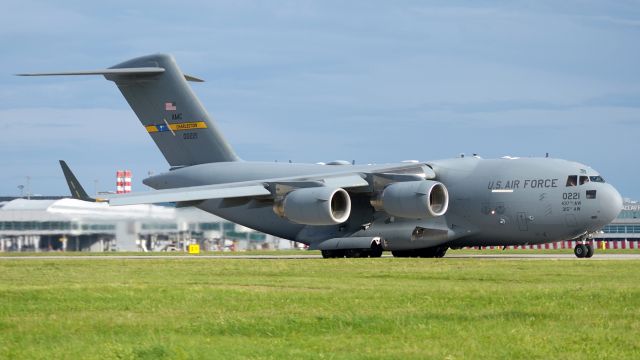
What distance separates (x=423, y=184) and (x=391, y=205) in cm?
121

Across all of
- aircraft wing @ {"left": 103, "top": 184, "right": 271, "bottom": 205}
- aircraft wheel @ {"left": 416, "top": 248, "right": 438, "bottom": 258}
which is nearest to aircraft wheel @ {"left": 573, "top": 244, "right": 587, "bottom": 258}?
aircraft wheel @ {"left": 416, "top": 248, "right": 438, "bottom": 258}

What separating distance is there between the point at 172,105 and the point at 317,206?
9.14 m

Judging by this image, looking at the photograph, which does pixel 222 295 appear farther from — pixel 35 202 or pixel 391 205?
pixel 35 202

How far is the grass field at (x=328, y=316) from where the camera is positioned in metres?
10.2

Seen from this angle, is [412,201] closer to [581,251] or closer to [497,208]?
[497,208]

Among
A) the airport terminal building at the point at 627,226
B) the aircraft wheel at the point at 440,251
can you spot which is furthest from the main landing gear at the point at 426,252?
the airport terminal building at the point at 627,226

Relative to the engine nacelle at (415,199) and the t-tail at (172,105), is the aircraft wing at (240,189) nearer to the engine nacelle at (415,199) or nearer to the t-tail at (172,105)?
the engine nacelle at (415,199)

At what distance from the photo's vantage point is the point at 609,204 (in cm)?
3162

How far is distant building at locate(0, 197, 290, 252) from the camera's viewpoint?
127 ft

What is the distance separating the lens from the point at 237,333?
11555 millimetres

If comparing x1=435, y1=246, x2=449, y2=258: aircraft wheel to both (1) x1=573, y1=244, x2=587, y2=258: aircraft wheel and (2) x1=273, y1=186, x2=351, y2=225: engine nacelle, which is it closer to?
(2) x1=273, y1=186, x2=351, y2=225: engine nacelle

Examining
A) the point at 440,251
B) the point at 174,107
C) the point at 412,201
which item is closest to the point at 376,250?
the point at 412,201

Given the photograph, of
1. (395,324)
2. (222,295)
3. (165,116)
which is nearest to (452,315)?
(395,324)

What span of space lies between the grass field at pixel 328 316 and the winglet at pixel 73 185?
1335 cm
